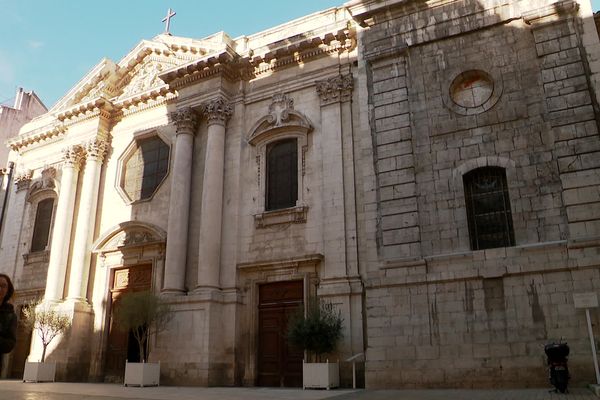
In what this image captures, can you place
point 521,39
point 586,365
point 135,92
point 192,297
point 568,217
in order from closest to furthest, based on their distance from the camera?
point 586,365 < point 568,217 < point 521,39 < point 192,297 < point 135,92

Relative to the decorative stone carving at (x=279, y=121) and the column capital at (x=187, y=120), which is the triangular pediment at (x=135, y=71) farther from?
the decorative stone carving at (x=279, y=121)

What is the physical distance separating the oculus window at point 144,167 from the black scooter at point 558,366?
13.5 metres

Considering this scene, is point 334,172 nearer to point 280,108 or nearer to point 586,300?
point 280,108

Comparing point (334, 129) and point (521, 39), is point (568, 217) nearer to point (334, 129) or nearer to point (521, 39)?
point (521, 39)

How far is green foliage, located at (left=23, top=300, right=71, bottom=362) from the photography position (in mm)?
17047

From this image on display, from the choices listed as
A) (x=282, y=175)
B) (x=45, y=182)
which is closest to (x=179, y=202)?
(x=282, y=175)

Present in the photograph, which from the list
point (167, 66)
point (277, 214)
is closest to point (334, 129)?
point (277, 214)

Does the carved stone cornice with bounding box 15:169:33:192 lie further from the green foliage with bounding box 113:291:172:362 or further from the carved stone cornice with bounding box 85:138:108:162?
the green foliage with bounding box 113:291:172:362

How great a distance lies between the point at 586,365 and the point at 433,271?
12.0ft

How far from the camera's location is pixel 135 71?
21.4m

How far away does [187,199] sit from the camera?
1712 centimetres

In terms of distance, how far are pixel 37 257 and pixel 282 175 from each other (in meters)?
11.3

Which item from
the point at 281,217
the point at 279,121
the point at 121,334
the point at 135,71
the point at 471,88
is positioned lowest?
the point at 121,334

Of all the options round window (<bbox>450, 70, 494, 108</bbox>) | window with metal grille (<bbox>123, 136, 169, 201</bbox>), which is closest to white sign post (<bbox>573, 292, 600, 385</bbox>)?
round window (<bbox>450, 70, 494, 108</bbox>)
